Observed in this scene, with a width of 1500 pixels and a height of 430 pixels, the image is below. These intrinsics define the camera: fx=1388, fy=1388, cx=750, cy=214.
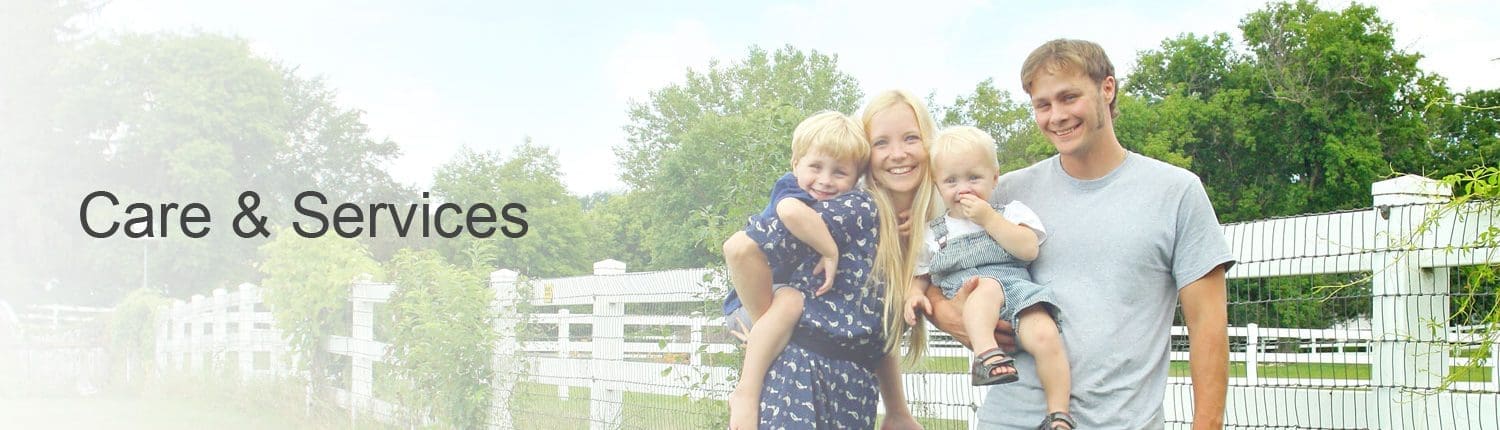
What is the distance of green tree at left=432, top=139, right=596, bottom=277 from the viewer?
37250mm

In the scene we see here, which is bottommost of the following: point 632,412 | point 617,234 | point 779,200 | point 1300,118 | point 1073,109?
point 632,412

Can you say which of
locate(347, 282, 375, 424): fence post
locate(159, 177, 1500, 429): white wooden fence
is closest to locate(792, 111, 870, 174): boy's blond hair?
locate(159, 177, 1500, 429): white wooden fence

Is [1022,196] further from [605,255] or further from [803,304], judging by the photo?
[605,255]

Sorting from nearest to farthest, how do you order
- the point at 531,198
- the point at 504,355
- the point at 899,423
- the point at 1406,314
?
1. the point at 899,423
2. the point at 1406,314
3. the point at 504,355
4. the point at 531,198

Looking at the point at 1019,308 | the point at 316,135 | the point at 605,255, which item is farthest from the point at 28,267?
the point at 1019,308

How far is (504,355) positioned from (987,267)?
523cm

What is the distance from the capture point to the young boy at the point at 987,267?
2.07 meters

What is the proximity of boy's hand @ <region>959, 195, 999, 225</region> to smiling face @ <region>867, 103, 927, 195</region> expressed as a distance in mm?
152

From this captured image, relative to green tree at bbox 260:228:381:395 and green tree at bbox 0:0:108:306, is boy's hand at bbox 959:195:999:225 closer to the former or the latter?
green tree at bbox 260:228:381:395

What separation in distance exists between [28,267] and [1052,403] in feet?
108

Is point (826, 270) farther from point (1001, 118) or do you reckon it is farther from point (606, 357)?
point (1001, 118)

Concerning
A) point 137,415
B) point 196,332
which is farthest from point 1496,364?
point 196,332

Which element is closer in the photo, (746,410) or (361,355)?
(746,410)

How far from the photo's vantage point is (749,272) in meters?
2.27
